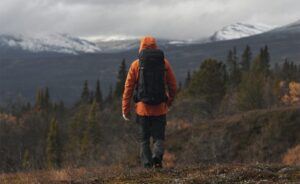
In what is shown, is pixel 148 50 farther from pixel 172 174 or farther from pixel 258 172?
pixel 258 172

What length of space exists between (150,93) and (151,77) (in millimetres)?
272

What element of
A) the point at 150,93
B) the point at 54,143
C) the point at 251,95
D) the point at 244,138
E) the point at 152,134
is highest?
the point at 150,93

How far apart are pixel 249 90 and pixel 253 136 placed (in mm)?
45716

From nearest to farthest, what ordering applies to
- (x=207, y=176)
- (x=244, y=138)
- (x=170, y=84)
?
(x=207, y=176)
(x=170, y=84)
(x=244, y=138)

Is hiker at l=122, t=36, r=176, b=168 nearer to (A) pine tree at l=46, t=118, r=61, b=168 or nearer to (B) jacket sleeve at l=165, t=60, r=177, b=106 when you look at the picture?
(B) jacket sleeve at l=165, t=60, r=177, b=106

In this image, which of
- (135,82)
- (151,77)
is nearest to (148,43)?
(151,77)

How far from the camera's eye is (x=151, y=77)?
33.4ft

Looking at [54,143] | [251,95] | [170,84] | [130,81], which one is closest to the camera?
[130,81]

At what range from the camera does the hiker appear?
33.3 feet

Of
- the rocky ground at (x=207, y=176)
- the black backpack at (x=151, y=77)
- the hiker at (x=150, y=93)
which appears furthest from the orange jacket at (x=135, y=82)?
the rocky ground at (x=207, y=176)

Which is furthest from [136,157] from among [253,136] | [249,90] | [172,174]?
[249,90]

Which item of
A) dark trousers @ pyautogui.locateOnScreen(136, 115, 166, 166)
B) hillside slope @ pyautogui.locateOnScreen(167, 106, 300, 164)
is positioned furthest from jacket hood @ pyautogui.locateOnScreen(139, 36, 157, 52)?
hillside slope @ pyautogui.locateOnScreen(167, 106, 300, 164)

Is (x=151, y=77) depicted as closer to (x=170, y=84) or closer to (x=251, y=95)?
(x=170, y=84)

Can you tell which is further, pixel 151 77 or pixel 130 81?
pixel 130 81
